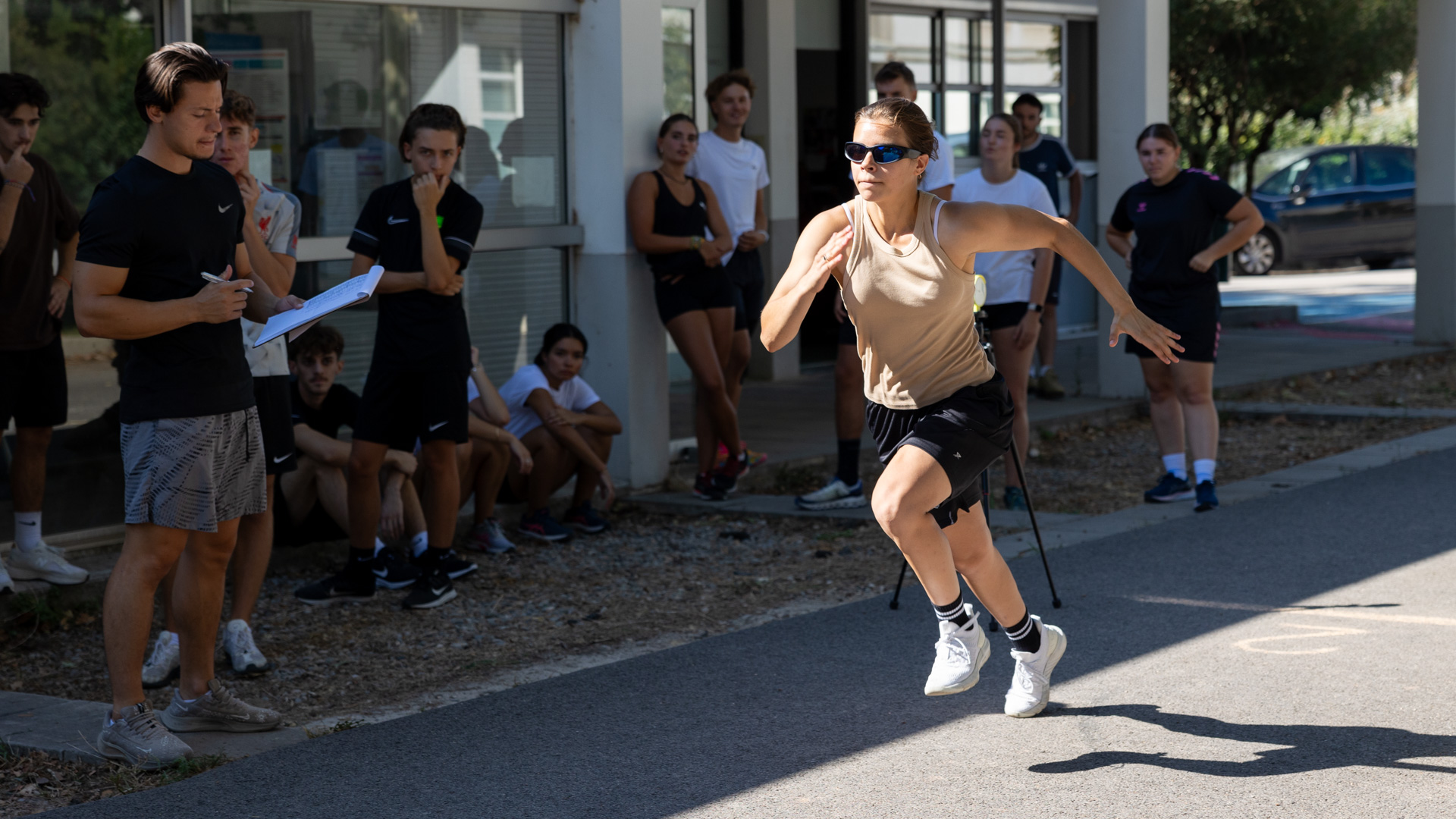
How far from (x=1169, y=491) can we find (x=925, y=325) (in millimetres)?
4612

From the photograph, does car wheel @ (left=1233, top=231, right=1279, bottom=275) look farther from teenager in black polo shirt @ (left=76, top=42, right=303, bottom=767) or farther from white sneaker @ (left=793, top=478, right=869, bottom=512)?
teenager in black polo shirt @ (left=76, top=42, right=303, bottom=767)

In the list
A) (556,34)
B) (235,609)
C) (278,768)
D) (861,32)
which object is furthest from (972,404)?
(861,32)

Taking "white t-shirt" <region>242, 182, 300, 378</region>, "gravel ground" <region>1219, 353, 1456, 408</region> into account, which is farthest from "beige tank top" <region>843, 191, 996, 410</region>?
"gravel ground" <region>1219, 353, 1456, 408</region>

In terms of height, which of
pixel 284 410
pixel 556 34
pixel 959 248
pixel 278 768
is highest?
pixel 556 34

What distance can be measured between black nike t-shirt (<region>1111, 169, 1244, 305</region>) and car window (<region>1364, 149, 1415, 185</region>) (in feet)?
57.9

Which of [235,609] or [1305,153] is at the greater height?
[1305,153]

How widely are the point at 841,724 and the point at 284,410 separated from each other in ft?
7.48

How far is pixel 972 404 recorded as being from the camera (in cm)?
497

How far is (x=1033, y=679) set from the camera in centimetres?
519

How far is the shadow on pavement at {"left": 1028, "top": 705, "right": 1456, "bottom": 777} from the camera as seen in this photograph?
15.3ft

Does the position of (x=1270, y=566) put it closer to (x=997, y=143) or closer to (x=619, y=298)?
(x=997, y=143)

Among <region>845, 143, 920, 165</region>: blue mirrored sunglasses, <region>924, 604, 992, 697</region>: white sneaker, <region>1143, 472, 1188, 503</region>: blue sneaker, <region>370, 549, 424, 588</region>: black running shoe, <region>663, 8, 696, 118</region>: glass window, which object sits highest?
<region>663, 8, 696, 118</region>: glass window

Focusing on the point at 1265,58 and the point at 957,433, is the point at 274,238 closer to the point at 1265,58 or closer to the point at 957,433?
the point at 957,433

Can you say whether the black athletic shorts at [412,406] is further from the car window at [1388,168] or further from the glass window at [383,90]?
the car window at [1388,168]
